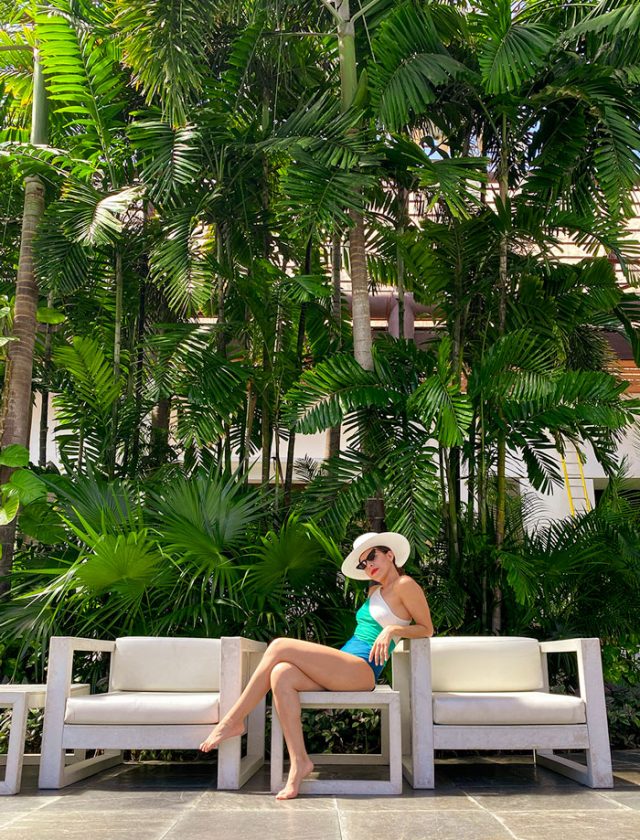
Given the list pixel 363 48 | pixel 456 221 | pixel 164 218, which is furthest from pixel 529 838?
pixel 363 48

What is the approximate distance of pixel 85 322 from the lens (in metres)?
7.78

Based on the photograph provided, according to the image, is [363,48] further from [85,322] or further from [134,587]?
[134,587]

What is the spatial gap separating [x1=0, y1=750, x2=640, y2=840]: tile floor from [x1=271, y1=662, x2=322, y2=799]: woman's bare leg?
4.6 inches

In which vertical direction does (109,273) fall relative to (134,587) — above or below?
above

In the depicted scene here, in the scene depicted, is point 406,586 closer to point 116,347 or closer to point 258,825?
point 258,825

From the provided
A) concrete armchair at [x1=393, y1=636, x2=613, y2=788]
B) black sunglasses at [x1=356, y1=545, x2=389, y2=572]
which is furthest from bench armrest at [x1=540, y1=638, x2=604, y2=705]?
black sunglasses at [x1=356, y1=545, x2=389, y2=572]

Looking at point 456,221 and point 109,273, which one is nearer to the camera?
point 456,221

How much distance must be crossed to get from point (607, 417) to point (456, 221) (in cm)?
216

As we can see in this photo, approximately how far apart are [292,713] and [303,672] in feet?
0.62

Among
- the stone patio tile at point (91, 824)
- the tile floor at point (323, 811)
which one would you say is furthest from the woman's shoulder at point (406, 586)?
the stone patio tile at point (91, 824)

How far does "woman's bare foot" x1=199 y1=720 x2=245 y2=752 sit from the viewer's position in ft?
12.5

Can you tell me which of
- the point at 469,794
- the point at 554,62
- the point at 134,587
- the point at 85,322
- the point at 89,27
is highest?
the point at 89,27

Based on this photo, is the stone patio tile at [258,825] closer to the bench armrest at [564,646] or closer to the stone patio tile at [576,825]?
the stone patio tile at [576,825]

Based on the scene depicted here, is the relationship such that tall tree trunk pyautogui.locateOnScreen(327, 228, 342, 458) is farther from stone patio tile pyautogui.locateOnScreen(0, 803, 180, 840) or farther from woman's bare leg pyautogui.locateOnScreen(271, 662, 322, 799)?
stone patio tile pyautogui.locateOnScreen(0, 803, 180, 840)
